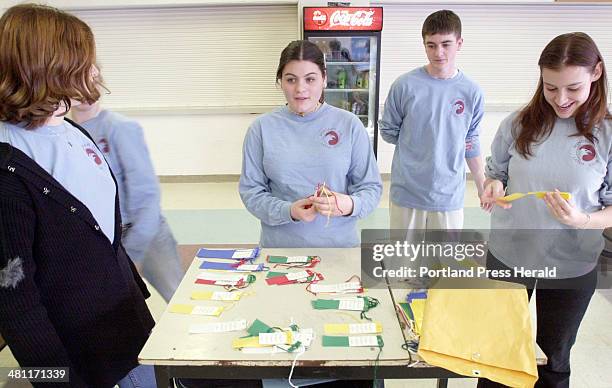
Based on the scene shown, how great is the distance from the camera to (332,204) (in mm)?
1642

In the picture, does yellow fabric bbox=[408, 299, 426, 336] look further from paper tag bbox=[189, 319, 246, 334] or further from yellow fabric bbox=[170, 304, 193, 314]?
yellow fabric bbox=[170, 304, 193, 314]

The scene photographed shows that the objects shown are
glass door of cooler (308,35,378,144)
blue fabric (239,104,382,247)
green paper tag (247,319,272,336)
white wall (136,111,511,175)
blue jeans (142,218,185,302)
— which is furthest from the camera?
white wall (136,111,511,175)

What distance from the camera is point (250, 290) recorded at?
156 cm

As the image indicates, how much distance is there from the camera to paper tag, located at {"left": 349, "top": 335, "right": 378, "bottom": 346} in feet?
4.12

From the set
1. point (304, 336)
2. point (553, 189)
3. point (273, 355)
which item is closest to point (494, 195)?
point (553, 189)

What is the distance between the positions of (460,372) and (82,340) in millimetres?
1077

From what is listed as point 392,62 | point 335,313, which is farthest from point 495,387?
point 392,62

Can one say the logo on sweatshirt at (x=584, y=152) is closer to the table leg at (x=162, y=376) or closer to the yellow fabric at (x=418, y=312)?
the yellow fabric at (x=418, y=312)

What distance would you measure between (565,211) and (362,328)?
0.78 m

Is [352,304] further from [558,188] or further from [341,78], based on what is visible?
[341,78]

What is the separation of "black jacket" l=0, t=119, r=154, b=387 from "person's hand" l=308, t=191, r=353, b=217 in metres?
0.70

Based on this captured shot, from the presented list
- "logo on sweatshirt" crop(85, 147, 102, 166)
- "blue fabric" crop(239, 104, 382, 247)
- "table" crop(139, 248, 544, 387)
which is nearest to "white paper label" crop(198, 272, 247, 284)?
"table" crop(139, 248, 544, 387)

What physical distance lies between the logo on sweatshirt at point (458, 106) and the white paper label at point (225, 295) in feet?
5.22

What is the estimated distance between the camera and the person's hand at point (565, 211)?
4.67 ft
